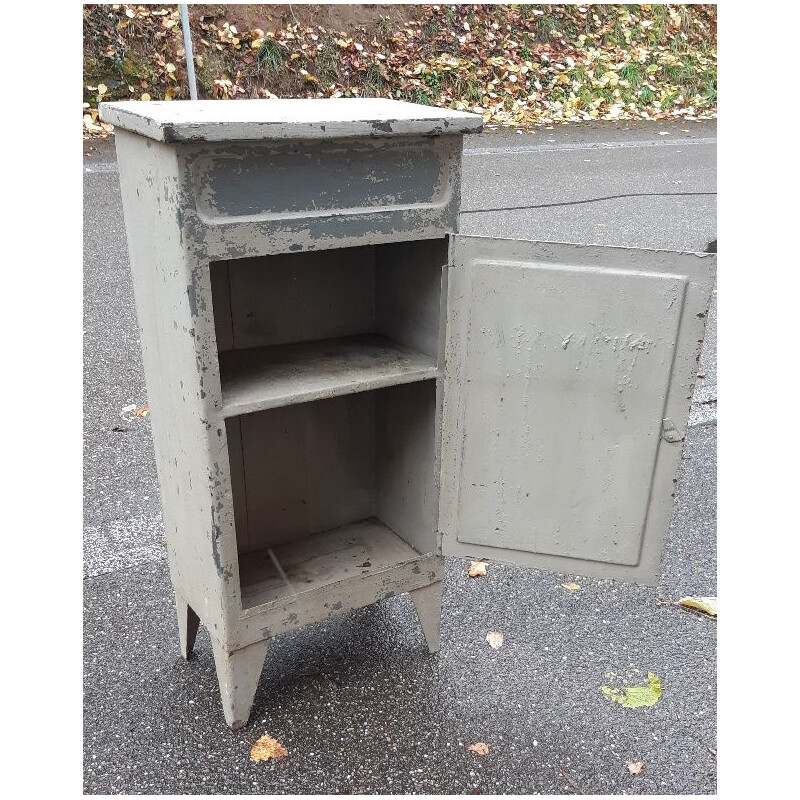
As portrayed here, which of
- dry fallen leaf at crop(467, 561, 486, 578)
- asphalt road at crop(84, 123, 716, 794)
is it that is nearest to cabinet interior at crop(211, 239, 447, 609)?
asphalt road at crop(84, 123, 716, 794)

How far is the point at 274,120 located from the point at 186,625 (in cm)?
146

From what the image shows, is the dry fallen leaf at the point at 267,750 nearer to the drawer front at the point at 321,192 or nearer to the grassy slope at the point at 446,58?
the drawer front at the point at 321,192

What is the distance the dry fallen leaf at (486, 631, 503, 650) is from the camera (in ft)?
8.03

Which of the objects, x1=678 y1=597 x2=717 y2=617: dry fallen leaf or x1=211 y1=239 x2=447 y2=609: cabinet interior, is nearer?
x1=211 y1=239 x2=447 y2=609: cabinet interior

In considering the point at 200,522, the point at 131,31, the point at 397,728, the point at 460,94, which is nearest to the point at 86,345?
the point at 200,522

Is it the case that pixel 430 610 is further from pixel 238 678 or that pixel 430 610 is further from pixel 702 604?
pixel 702 604

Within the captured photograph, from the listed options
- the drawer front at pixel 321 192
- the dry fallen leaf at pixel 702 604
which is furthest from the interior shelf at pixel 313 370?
the dry fallen leaf at pixel 702 604

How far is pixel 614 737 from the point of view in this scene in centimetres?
212

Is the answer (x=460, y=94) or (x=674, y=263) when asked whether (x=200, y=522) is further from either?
(x=460, y=94)

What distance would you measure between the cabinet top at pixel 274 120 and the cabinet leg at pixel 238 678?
127 centimetres

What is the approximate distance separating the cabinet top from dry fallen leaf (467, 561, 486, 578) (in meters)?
1.55

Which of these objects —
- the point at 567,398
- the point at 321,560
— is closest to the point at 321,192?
the point at 567,398

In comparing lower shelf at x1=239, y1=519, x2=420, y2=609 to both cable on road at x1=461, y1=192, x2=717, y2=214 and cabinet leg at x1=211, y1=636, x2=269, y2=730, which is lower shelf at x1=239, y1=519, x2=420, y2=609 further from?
cable on road at x1=461, y1=192, x2=717, y2=214

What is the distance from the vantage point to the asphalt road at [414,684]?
2.01 metres
